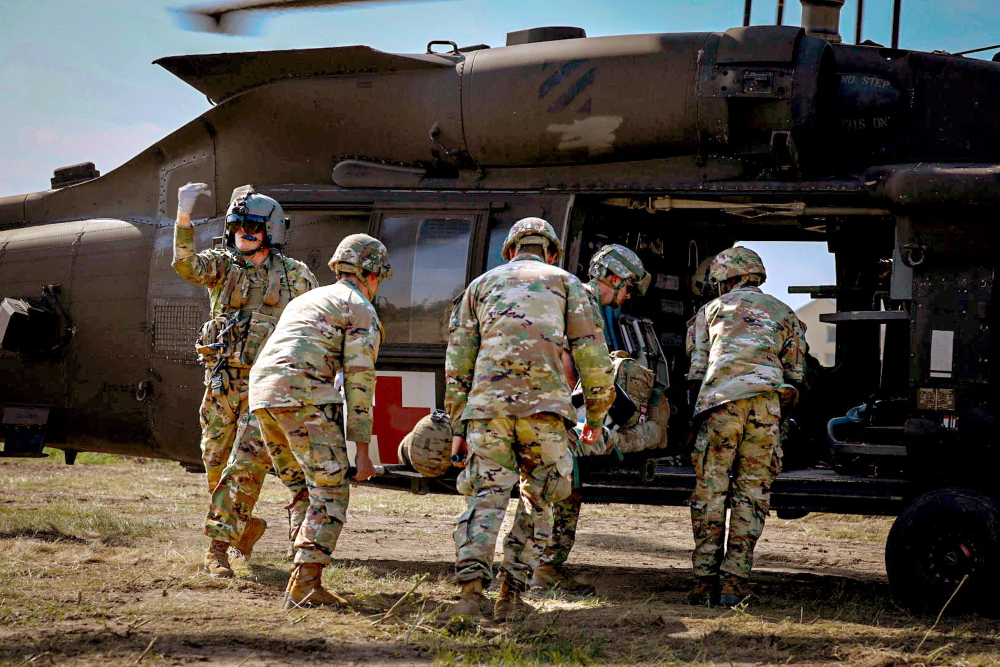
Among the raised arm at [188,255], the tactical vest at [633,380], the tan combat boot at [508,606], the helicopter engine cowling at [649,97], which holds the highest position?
the helicopter engine cowling at [649,97]

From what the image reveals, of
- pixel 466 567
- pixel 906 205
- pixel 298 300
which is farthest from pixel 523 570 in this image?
pixel 906 205

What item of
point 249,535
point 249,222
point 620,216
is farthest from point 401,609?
point 620,216

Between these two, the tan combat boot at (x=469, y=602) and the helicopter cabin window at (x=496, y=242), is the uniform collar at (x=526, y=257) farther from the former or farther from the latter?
the tan combat boot at (x=469, y=602)

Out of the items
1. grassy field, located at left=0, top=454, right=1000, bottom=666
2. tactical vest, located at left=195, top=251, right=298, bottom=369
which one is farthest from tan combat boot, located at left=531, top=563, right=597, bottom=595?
tactical vest, located at left=195, top=251, right=298, bottom=369

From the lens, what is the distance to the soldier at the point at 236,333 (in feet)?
20.3

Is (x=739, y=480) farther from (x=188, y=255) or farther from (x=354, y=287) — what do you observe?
(x=188, y=255)

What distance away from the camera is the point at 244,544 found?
652 cm

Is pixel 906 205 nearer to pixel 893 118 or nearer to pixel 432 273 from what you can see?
pixel 893 118

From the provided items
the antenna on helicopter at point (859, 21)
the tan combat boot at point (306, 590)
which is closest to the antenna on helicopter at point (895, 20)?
the antenna on helicopter at point (859, 21)

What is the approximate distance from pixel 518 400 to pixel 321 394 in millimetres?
1005

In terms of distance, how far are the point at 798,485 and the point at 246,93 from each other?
458cm

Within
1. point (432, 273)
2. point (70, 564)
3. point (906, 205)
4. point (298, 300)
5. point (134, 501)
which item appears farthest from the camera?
point (134, 501)

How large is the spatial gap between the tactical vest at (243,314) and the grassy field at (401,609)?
1.23 m

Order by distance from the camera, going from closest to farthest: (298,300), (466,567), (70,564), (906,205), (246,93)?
(466,567) < (298,300) < (906,205) < (70,564) < (246,93)
